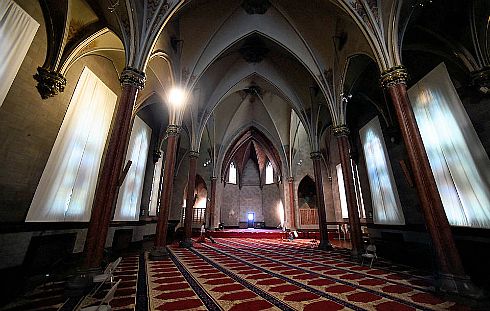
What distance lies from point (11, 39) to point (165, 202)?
5.45 meters

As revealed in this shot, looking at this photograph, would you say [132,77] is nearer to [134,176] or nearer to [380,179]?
[134,176]

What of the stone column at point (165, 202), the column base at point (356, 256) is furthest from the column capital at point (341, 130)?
the stone column at point (165, 202)

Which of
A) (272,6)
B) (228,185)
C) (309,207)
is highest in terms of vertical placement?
(272,6)

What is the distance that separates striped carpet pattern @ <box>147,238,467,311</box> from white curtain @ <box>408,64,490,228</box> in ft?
7.64

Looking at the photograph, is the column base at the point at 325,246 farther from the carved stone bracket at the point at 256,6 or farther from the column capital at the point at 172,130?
the carved stone bracket at the point at 256,6

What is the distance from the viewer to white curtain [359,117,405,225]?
26.1 feet

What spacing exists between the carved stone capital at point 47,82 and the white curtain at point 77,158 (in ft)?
2.27

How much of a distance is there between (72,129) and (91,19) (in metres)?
3.44

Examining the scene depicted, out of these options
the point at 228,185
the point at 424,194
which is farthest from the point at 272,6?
the point at 228,185

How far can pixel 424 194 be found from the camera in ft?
12.6

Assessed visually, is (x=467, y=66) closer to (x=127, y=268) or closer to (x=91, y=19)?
(x=127, y=268)

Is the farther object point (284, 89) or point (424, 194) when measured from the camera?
point (284, 89)

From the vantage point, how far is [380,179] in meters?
8.63

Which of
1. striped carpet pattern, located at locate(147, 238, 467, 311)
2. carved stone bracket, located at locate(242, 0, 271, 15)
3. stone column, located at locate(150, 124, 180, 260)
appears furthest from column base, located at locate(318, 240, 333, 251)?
carved stone bracket, located at locate(242, 0, 271, 15)
